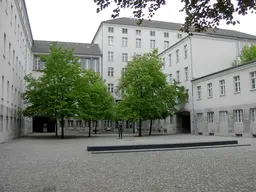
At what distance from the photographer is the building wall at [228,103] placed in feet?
97.0

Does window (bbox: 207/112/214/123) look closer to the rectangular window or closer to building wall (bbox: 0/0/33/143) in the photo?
the rectangular window

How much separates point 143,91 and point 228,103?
30.8 feet

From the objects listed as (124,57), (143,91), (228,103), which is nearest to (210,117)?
(228,103)

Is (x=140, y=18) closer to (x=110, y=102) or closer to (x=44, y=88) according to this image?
(x=44, y=88)

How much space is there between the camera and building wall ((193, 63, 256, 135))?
1164 inches

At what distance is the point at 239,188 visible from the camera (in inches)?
279

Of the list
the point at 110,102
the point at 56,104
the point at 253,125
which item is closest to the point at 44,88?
the point at 56,104

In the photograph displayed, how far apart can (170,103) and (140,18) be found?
30.5m

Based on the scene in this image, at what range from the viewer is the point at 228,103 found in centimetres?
3300

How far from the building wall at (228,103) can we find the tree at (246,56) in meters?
7.76

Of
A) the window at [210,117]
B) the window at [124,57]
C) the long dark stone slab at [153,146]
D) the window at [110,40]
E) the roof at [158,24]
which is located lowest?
the long dark stone slab at [153,146]

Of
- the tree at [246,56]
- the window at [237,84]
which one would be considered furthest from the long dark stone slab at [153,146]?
the tree at [246,56]

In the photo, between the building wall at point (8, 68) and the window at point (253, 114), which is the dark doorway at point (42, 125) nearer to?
the building wall at point (8, 68)

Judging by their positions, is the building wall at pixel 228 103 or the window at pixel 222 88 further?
the window at pixel 222 88
